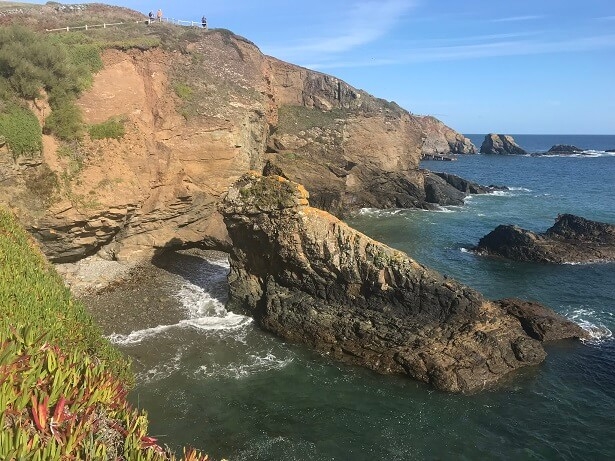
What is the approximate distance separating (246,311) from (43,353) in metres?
15.3

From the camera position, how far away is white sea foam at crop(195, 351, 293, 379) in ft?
58.3

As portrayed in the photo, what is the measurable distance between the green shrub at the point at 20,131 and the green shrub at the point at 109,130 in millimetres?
2714

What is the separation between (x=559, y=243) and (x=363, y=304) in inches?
900

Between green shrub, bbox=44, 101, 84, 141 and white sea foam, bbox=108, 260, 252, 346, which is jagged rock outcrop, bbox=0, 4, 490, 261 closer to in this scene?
green shrub, bbox=44, 101, 84, 141

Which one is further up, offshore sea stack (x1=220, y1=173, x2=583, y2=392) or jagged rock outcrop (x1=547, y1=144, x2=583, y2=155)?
jagged rock outcrop (x1=547, y1=144, x2=583, y2=155)

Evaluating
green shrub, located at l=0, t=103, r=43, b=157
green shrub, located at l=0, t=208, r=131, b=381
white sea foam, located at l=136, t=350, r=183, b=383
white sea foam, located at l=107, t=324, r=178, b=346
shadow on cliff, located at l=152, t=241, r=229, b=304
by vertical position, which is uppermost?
green shrub, located at l=0, t=103, r=43, b=157

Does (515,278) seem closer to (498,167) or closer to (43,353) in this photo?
(43,353)

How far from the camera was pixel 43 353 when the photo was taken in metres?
7.58

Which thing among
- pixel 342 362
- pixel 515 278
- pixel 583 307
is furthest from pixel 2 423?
pixel 515 278

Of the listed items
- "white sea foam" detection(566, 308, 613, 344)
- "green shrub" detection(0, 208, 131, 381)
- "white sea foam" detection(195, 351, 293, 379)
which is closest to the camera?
"green shrub" detection(0, 208, 131, 381)

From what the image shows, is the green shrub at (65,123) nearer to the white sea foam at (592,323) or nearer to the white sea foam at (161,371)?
the white sea foam at (161,371)

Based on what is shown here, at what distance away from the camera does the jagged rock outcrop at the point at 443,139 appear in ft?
451

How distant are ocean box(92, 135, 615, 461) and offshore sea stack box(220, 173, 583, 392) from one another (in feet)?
2.54

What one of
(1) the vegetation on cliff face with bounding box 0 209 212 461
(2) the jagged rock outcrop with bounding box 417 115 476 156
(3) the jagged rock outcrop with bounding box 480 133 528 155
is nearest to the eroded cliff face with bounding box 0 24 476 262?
(1) the vegetation on cliff face with bounding box 0 209 212 461
